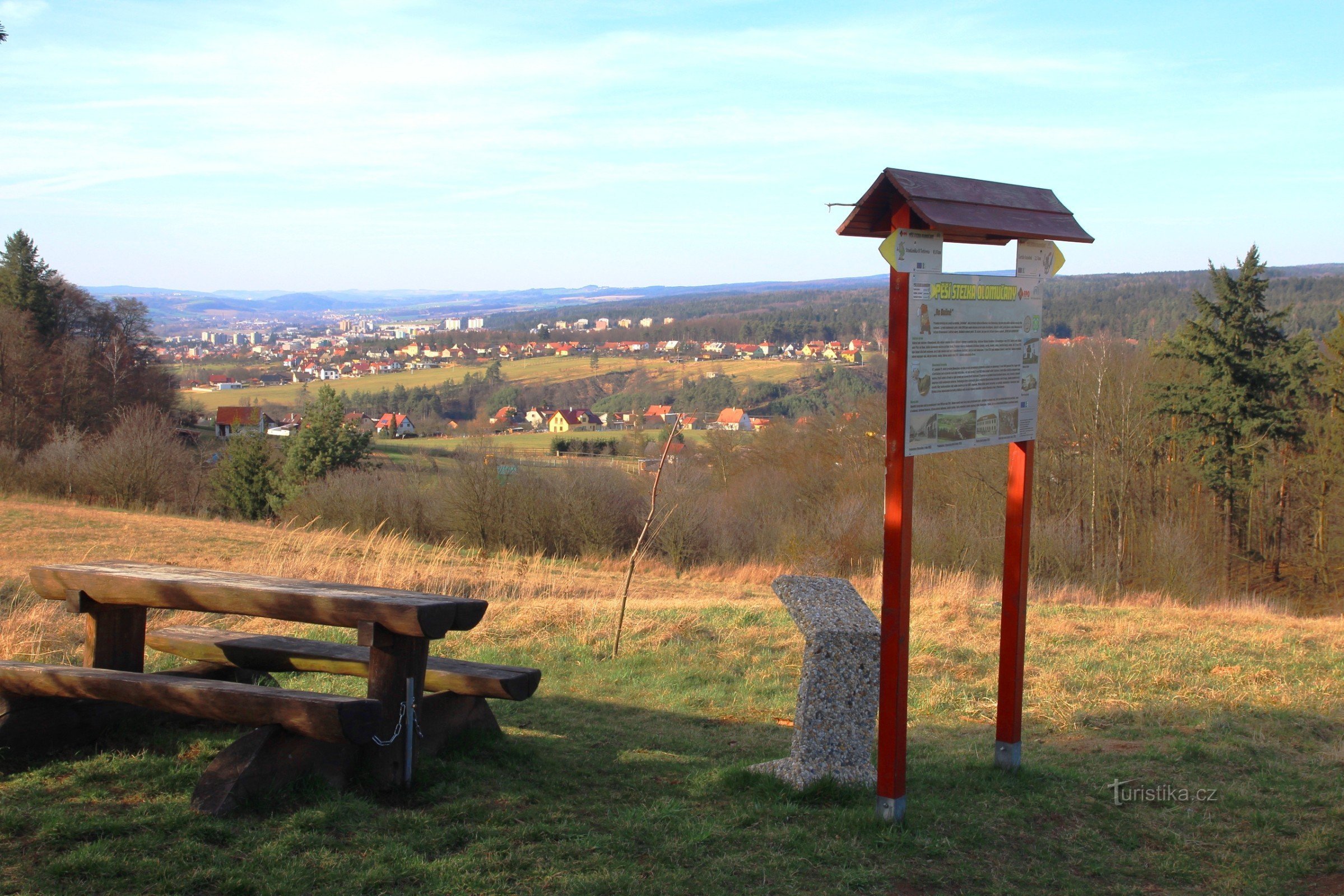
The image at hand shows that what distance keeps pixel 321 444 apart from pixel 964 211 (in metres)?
30.4

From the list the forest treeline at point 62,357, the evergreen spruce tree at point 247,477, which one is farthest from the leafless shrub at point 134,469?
the forest treeline at point 62,357

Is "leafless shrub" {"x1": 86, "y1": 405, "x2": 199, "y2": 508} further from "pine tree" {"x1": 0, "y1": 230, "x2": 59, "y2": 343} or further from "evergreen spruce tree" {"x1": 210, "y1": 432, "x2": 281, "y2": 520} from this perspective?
"pine tree" {"x1": 0, "y1": 230, "x2": 59, "y2": 343}

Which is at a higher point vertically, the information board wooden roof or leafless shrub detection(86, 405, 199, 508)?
the information board wooden roof

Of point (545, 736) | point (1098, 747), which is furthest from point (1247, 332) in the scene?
point (545, 736)

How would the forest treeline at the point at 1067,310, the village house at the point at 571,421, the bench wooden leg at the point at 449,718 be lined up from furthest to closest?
the village house at the point at 571,421, the forest treeline at the point at 1067,310, the bench wooden leg at the point at 449,718

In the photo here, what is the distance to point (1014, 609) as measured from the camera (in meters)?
4.48

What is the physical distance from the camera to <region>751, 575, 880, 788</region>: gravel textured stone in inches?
164

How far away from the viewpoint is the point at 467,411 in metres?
51.5

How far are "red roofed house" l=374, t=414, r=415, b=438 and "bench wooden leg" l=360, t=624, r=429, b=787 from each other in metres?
40.4

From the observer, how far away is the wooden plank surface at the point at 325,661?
4129mm

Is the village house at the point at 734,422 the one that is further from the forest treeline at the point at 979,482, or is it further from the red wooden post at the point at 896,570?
the red wooden post at the point at 896,570

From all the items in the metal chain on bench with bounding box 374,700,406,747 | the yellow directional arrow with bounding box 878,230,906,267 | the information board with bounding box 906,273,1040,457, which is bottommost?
the metal chain on bench with bounding box 374,700,406,747

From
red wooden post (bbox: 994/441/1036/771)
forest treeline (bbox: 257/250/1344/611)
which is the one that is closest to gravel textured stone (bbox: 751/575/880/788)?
red wooden post (bbox: 994/441/1036/771)

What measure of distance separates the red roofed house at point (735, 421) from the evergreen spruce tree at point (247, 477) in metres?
16.1
